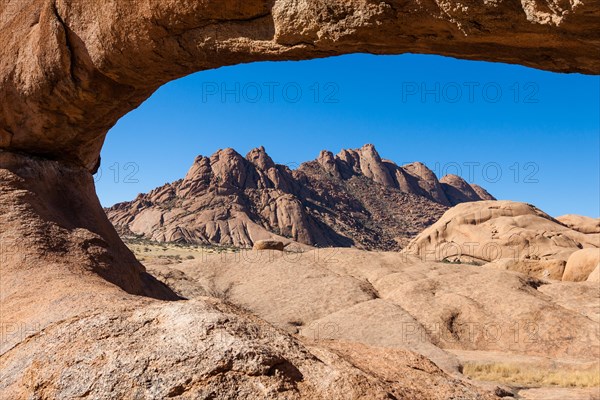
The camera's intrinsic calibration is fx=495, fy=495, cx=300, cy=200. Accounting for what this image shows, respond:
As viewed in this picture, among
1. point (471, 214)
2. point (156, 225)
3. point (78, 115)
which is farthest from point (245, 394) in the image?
point (156, 225)

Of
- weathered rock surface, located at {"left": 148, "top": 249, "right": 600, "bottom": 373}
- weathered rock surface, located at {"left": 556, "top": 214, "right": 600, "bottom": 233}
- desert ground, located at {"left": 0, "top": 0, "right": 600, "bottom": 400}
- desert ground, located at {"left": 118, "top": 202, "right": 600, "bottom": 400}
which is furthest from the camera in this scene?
weathered rock surface, located at {"left": 556, "top": 214, "right": 600, "bottom": 233}

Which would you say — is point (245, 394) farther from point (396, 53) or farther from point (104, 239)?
point (104, 239)

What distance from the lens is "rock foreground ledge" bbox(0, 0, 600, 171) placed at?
16.8 ft

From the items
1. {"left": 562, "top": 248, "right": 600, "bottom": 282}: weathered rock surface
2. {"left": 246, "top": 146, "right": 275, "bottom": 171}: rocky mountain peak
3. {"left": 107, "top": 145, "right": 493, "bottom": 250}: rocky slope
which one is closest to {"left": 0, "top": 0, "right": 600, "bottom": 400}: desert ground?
{"left": 562, "top": 248, "right": 600, "bottom": 282}: weathered rock surface

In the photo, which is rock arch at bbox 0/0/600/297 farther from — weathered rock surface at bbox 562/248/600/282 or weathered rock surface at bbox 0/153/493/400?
weathered rock surface at bbox 562/248/600/282

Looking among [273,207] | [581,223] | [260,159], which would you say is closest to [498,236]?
[581,223]

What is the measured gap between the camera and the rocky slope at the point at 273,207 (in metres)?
74.1

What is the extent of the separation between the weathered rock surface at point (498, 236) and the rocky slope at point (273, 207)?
35.1 meters

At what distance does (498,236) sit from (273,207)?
52.3 metres

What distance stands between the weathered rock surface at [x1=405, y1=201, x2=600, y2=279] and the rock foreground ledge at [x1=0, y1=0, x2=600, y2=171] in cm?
2688

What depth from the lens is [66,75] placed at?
9.79m

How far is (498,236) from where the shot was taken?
35.8m

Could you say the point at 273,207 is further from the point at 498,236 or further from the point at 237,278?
the point at 237,278

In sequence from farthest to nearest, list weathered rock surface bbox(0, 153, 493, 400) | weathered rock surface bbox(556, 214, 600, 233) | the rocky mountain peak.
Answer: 1. the rocky mountain peak
2. weathered rock surface bbox(556, 214, 600, 233)
3. weathered rock surface bbox(0, 153, 493, 400)
